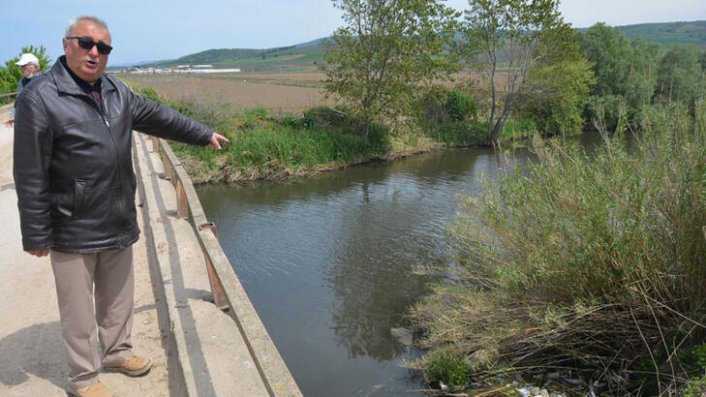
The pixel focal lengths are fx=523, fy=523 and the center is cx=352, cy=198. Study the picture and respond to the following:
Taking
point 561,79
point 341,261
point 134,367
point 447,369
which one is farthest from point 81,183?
point 561,79

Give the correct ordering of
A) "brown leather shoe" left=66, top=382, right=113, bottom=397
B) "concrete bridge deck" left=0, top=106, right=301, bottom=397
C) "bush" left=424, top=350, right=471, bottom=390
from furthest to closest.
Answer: "bush" left=424, top=350, right=471, bottom=390 → "concrete bridge deck" left=0, top=106, right=301, bottom=397 → "brown leather shoe" left=66, top=382, right=113, bottom=397

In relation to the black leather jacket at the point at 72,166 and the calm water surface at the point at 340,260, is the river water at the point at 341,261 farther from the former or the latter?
the black leather jacket at the point at 72,166

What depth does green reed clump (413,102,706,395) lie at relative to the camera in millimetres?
5012

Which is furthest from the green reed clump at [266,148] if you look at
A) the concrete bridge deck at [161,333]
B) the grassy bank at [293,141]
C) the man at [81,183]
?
the man at [81,183]

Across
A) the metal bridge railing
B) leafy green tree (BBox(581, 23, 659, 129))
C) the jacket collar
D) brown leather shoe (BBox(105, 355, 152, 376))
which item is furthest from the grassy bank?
the jacket collar

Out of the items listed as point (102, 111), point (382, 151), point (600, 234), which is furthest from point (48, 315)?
point (382, 151)

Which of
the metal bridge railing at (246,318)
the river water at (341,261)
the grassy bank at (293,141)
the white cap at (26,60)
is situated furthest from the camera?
the grassy bank at (293,141)

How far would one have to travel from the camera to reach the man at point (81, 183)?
2678mm

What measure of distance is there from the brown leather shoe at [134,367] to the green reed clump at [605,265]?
11.6ft

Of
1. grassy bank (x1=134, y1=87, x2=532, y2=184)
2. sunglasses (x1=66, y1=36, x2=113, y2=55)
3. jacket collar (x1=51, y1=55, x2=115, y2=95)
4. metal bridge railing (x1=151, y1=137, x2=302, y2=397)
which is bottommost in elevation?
grassy bank (x1=134, y1=87, x2=532, y2=184)

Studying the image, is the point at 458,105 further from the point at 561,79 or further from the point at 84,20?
the point at 84,20

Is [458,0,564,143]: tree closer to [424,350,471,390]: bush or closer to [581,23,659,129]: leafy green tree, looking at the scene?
[581,23,659,129]: leafy green tree

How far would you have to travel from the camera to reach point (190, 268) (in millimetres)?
4973

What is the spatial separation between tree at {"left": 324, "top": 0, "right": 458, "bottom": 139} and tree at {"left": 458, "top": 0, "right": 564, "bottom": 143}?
3.94m
